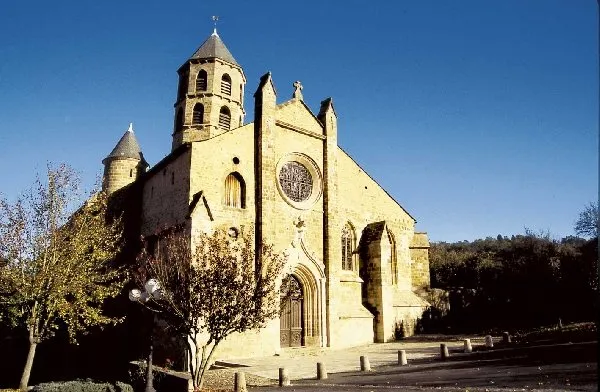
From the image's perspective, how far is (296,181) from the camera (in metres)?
24.0

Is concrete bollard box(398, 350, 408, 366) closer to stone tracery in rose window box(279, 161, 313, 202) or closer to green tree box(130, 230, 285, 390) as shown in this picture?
green tree box(130, 230, 285, 390)

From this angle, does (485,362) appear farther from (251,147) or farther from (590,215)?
(590,215)

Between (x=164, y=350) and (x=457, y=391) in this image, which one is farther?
(x=164, y=350)

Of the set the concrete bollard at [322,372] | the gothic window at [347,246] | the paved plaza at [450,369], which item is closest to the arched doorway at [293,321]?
the paved plaza at [450,369]

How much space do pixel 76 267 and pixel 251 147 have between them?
9358 millimetres

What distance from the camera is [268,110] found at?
22.8 m

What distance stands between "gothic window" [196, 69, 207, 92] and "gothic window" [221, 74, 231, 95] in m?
1.21

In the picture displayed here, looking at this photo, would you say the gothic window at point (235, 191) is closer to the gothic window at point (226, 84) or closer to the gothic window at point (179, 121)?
the gothic window at point (179, 121)

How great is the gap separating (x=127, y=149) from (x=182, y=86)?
18.9 feet

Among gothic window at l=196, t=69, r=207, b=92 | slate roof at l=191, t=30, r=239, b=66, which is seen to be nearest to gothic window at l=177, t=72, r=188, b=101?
gothic window at l=196, t=69, r=207, b=92

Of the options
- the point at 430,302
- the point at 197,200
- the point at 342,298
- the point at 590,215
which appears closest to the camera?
the point at 197,200

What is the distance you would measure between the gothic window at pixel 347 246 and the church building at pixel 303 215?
6 centimetres

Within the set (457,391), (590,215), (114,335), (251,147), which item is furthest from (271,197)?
(590,215)

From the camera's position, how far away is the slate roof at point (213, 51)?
3112cm
